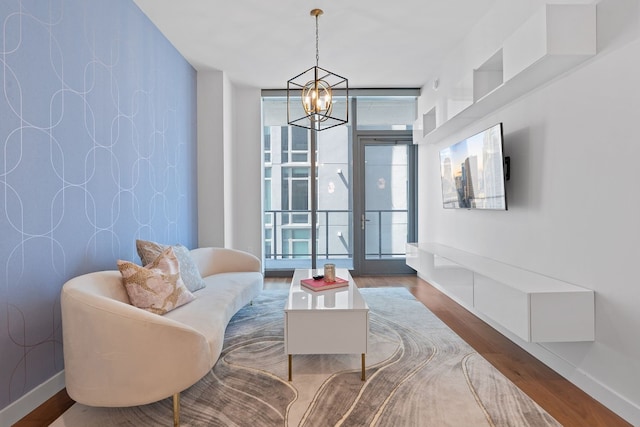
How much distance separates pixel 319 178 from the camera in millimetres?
5695

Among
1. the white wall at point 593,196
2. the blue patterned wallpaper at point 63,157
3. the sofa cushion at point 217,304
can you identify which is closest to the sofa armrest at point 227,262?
the sofa cushion at point 217,304

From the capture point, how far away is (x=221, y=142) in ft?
14.5

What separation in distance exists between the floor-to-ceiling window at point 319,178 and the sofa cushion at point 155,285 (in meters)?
2.80

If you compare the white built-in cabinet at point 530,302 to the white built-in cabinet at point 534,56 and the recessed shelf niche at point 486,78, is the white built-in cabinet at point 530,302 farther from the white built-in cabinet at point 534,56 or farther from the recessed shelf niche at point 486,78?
the recessed shelf niche at point 486,78

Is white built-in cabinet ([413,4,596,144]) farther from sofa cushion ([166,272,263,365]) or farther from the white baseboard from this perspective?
the white baseboard

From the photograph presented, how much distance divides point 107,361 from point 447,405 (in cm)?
174

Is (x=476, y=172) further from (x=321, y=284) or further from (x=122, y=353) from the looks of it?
(x=122, y=353)

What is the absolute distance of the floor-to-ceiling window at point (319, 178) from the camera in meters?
5.22

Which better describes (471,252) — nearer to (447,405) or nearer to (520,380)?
(520,380)

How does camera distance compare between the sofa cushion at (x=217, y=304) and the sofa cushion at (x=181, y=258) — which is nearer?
the sofa cushion at (x=217, y=304)

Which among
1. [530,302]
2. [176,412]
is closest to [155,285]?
[176,412]

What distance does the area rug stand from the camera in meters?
1.74

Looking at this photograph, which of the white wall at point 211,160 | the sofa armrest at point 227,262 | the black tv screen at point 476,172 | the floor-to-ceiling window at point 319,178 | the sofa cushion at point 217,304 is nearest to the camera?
the sofa cushion at point 217,304

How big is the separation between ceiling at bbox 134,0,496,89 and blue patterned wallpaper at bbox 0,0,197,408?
0.47m
